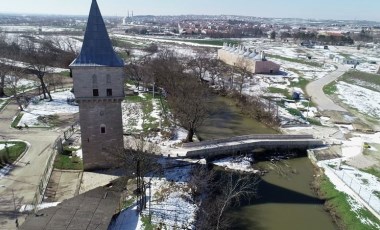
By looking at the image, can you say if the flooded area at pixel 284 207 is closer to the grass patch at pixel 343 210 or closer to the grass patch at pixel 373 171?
the grass patch at pixel 343 210

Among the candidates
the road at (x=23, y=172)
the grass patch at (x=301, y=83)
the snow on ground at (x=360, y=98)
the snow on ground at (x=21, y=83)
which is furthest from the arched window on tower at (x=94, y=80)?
the grass patch at (x=301, y=83)

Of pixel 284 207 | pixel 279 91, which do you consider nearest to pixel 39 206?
pixel 284 207

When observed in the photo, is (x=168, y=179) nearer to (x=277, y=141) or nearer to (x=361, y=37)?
(x=277, y=141)

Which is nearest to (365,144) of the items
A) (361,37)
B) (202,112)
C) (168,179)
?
(202,112)

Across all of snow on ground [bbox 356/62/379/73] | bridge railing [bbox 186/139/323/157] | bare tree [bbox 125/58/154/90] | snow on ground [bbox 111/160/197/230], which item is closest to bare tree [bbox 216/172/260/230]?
snow on ground [bbox 111/160/197/230]

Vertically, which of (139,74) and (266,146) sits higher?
(139,74)

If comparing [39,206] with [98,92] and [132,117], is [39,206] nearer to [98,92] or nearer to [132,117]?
[98,92]
